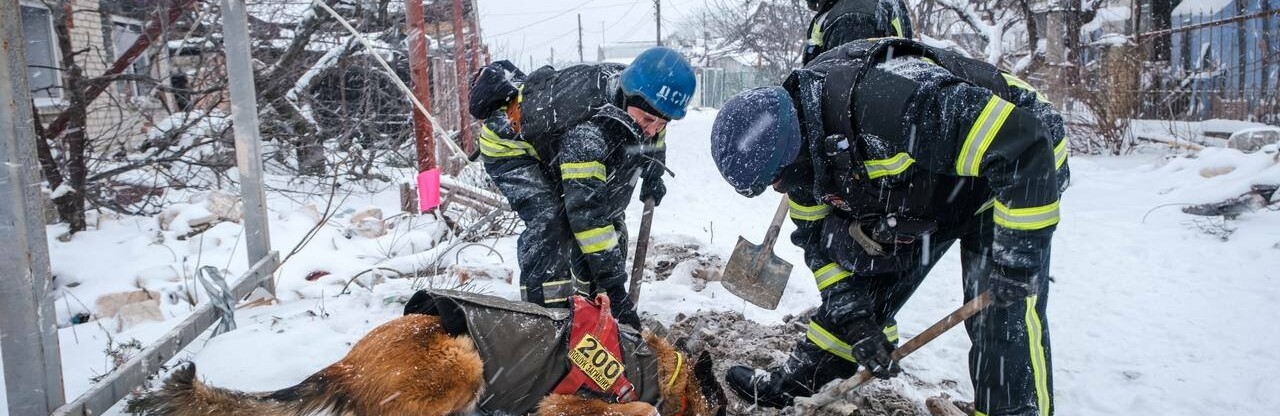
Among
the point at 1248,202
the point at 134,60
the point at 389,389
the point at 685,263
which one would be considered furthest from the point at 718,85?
the point at 389,389

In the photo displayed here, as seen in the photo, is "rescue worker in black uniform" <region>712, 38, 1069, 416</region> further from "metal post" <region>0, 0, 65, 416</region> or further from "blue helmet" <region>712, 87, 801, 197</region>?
"metal post" <region>0, 0, 65, 416</region>

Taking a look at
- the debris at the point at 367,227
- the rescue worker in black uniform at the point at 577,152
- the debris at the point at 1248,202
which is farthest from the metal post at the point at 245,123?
the debris at the point at 1248,202

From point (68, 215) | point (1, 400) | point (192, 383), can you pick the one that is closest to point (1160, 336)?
point (192, 383)

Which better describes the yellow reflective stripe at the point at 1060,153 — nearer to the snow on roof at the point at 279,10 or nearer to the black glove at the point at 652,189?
the black glove at the point at 652,189

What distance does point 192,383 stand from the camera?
6.59 ft

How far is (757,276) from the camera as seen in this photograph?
4.05 meters

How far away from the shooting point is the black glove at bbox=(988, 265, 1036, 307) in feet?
7.56

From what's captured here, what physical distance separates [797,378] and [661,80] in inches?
56.4

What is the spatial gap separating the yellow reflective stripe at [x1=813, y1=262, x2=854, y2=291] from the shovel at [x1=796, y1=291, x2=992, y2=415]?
1.17 feet

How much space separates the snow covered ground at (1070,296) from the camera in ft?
10.5

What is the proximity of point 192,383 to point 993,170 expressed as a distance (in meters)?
2.48

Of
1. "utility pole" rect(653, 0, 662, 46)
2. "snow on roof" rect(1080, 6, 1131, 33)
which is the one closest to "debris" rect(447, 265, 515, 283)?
"snow on roof" rect(1080, 6, 1131, 33)

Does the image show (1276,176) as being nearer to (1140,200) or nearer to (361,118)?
(1140,200)

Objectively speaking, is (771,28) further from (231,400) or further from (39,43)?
(231,400)
